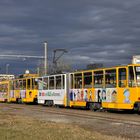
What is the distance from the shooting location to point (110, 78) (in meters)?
29.0

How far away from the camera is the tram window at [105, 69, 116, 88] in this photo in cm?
2853

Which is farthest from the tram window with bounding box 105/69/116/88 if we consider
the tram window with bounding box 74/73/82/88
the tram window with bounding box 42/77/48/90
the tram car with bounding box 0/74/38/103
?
the tram car with bounding box 0/74/38/103

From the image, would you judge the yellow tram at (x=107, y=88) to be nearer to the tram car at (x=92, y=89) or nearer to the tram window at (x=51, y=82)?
the tram car at (x=92, y=89)

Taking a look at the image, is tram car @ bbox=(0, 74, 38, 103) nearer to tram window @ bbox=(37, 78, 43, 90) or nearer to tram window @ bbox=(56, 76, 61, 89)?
tram window @ bbox=(37, 78, 43, 90)

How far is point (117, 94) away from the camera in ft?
92.3

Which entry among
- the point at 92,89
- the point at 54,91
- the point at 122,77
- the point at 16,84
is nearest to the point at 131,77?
the point at 122,77

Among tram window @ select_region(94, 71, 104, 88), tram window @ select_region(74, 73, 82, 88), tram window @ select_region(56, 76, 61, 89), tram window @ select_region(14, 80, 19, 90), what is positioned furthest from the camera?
tram window @ select_region(14, 80, 19, 90)

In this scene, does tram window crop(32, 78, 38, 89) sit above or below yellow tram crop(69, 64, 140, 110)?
above

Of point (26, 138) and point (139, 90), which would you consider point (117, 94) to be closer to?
point (139, 90)

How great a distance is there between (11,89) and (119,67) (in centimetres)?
2708

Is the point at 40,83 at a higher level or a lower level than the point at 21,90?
higher

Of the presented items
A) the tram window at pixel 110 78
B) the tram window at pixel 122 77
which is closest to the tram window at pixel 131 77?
the tram window at pixel 122 77

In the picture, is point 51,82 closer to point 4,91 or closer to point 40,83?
point 40,83

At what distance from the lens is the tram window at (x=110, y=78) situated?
28.5 meters
